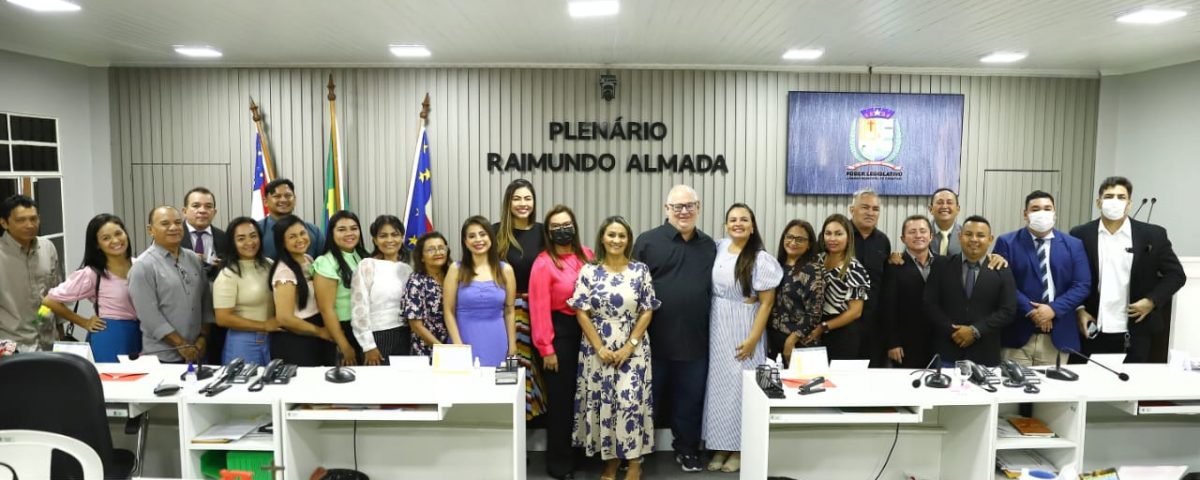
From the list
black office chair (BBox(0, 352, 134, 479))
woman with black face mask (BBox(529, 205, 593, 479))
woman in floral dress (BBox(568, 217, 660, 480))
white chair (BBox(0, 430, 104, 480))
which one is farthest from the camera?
woman with black face mask (BBox(529, 205, 593, 479))

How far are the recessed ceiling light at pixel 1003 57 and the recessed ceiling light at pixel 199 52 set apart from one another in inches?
235

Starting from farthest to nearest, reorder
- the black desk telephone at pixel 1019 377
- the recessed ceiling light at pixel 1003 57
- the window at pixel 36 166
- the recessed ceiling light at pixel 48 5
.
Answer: the recessed ceiling light at pixel 1003 57 → the window at pixel 36 166 → the recessed ceiling light at pixel 48 5 → the black desk telephone at pixel 1019 377

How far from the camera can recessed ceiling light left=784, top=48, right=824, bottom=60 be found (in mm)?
5289

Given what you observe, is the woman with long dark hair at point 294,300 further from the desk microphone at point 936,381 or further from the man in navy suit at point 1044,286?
the man in navy suit at point 1044,286

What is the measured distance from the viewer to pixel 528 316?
12.2ft

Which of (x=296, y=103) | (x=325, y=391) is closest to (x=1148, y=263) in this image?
(x=325, y=391)

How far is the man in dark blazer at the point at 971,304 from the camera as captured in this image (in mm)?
3621

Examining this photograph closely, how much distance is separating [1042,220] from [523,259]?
286cm

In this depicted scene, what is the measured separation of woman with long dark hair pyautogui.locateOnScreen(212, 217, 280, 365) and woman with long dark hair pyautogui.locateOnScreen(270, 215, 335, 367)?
0.22ft

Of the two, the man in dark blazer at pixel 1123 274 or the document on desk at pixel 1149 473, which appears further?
the man in dark blazer at pixel 1123 274

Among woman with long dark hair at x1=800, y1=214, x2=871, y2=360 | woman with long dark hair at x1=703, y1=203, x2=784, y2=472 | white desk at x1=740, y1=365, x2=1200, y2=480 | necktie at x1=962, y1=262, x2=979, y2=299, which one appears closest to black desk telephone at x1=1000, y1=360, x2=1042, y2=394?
white desk at x1=740, y1=365, x2=1200, y2=480

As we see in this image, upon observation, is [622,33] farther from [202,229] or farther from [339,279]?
[202,229]

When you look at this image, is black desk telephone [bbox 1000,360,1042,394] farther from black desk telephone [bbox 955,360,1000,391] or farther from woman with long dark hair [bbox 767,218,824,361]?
woman with long dark hair [bbox 767,218,824,361]

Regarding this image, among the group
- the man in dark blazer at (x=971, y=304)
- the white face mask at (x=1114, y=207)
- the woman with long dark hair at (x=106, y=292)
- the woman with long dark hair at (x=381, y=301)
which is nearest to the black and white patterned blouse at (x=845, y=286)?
the man in dark blazer at (x=971, y=304)
